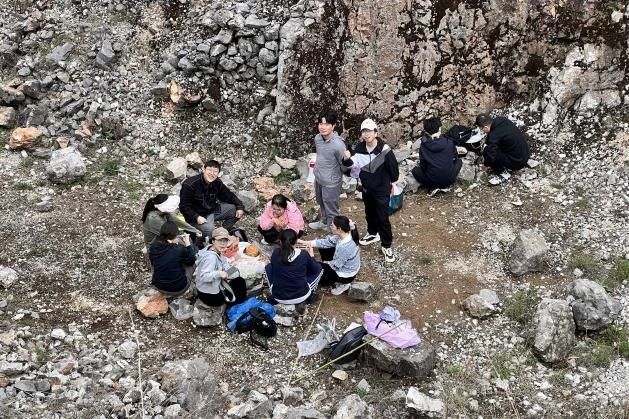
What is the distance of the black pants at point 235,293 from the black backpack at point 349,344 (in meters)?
1.52

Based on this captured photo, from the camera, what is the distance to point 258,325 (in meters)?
8.01

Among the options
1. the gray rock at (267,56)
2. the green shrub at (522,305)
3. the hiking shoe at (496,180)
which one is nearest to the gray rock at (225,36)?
the gray rock at (267,56)

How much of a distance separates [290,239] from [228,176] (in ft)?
13.2

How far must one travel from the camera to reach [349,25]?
11.7 meters

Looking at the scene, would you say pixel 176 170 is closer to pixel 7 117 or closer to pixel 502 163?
pixel 7 117

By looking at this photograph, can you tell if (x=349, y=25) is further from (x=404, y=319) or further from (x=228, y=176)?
(x=404, y=319)

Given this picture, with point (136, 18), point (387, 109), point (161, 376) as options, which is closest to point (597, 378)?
point (161, 376)

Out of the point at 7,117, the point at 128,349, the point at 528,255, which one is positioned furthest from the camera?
the point at 7,117

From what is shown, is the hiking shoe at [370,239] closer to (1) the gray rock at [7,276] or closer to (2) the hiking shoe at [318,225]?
(2) the hiking shoe at [318,225]

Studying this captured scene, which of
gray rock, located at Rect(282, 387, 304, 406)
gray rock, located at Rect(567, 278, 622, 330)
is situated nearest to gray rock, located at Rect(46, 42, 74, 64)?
gray rock, located at Rect(282, 387, 304, 406)

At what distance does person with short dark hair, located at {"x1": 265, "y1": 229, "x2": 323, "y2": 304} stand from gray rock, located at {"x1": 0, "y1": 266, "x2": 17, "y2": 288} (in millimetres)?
3732

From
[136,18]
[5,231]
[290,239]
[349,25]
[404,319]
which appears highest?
[349,25]

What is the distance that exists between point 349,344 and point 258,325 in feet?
4.16

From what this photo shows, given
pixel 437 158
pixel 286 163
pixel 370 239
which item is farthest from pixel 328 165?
pixel 286 163
